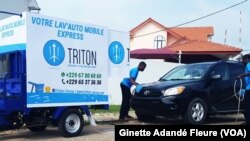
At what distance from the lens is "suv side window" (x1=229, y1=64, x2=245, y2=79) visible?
11742mm

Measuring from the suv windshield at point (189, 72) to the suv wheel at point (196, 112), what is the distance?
2.30ft

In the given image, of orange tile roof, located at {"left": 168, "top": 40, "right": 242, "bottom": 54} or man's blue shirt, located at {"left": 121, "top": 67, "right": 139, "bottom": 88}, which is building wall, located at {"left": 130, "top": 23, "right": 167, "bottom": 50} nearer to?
orange tile roof, located at {"left": 168, "top": 40, "right": 242, "bottom": 54}

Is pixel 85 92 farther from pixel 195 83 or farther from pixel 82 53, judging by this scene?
pixel 195 83

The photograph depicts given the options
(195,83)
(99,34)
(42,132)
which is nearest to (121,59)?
(99,34)

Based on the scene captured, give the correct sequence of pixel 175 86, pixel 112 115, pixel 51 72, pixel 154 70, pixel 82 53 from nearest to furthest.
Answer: pixel 51 72, pixel 82 53, pixel 175 86, pixel 112 115, pixel 154 70

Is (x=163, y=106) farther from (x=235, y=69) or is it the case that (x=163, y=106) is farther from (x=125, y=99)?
(x=235, y=69)

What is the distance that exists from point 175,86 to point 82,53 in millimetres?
2450

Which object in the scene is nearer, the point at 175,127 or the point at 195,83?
the point at 175,127

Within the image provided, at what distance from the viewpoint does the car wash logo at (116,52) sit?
10.5 metres

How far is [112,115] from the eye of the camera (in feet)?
45.4

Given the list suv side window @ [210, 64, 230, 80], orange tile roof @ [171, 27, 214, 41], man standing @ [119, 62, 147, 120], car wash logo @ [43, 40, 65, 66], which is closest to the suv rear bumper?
man standing @ [119, 62, 147, 120]

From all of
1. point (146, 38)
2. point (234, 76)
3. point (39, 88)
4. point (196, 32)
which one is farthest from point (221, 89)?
point (196, 32)

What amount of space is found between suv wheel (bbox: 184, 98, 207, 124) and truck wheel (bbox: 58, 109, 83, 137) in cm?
262

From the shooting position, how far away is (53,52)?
9.05 metres
